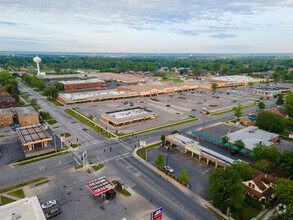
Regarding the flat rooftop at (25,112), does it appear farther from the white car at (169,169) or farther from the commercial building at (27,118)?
the white car at (169,169)

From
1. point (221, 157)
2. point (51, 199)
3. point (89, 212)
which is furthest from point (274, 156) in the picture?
point (51, 199)

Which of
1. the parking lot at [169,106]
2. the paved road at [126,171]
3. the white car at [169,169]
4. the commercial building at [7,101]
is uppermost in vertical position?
the commercial building at [7,101]

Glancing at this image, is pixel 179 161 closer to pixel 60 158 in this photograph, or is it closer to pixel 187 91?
pixel 60 158

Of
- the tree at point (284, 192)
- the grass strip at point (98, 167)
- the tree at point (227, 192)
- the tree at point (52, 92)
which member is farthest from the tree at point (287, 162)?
the tree at point (52, 92)

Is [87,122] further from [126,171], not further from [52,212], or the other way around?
[52,212]

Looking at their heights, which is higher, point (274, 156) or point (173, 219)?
point (274, 156)

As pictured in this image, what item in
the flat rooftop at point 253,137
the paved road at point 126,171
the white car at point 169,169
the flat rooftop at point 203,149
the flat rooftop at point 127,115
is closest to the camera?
the paved road at point 126,171

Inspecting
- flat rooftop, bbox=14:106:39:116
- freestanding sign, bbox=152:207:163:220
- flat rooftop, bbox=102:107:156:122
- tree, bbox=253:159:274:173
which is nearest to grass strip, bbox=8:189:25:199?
freestanding sign, bbox=152:207:163:220

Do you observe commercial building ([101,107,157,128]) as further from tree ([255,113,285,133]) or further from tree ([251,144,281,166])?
tree ([251,144,281,166])

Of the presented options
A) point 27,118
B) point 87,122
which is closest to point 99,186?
point 87,122
